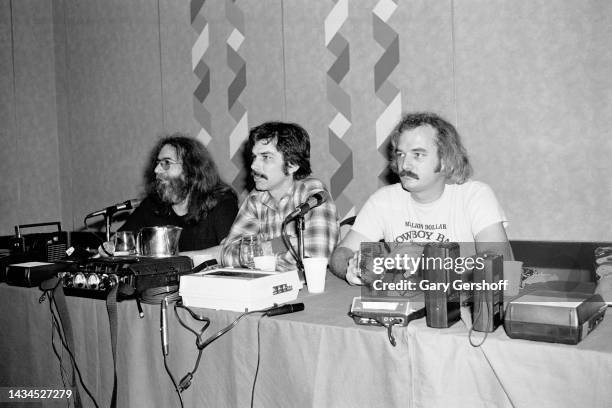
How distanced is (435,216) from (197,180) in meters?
1.40

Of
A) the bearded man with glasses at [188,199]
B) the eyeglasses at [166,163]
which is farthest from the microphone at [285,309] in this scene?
the eyeglasses at [166,163]

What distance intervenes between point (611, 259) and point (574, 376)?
1.00 metres

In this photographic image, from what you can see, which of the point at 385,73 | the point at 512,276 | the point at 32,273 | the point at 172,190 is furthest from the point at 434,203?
the point at 32,273

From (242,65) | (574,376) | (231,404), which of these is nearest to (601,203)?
(574,376)

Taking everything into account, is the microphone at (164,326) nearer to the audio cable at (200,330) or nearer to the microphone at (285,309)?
the audio cable at (200,330)

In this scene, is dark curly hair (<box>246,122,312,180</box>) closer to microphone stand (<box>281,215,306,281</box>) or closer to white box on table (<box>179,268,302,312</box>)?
microphone stand (<box>281,215,306,281</box>)

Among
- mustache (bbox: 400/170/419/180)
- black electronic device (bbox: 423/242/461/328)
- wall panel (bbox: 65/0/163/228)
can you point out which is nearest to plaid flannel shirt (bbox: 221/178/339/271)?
mustache (bbox: 400/170/419/180)

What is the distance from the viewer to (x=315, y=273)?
5.88 feet

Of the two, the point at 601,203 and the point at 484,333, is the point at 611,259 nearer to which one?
the point at 601,203

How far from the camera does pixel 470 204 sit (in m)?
2.04

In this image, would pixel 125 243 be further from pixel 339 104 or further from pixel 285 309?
→ pixel 339 104

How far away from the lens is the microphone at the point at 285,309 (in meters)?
1.51

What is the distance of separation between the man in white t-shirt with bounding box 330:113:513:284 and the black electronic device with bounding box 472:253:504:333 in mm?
740

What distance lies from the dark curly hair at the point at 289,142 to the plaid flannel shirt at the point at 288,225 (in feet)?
0.26
